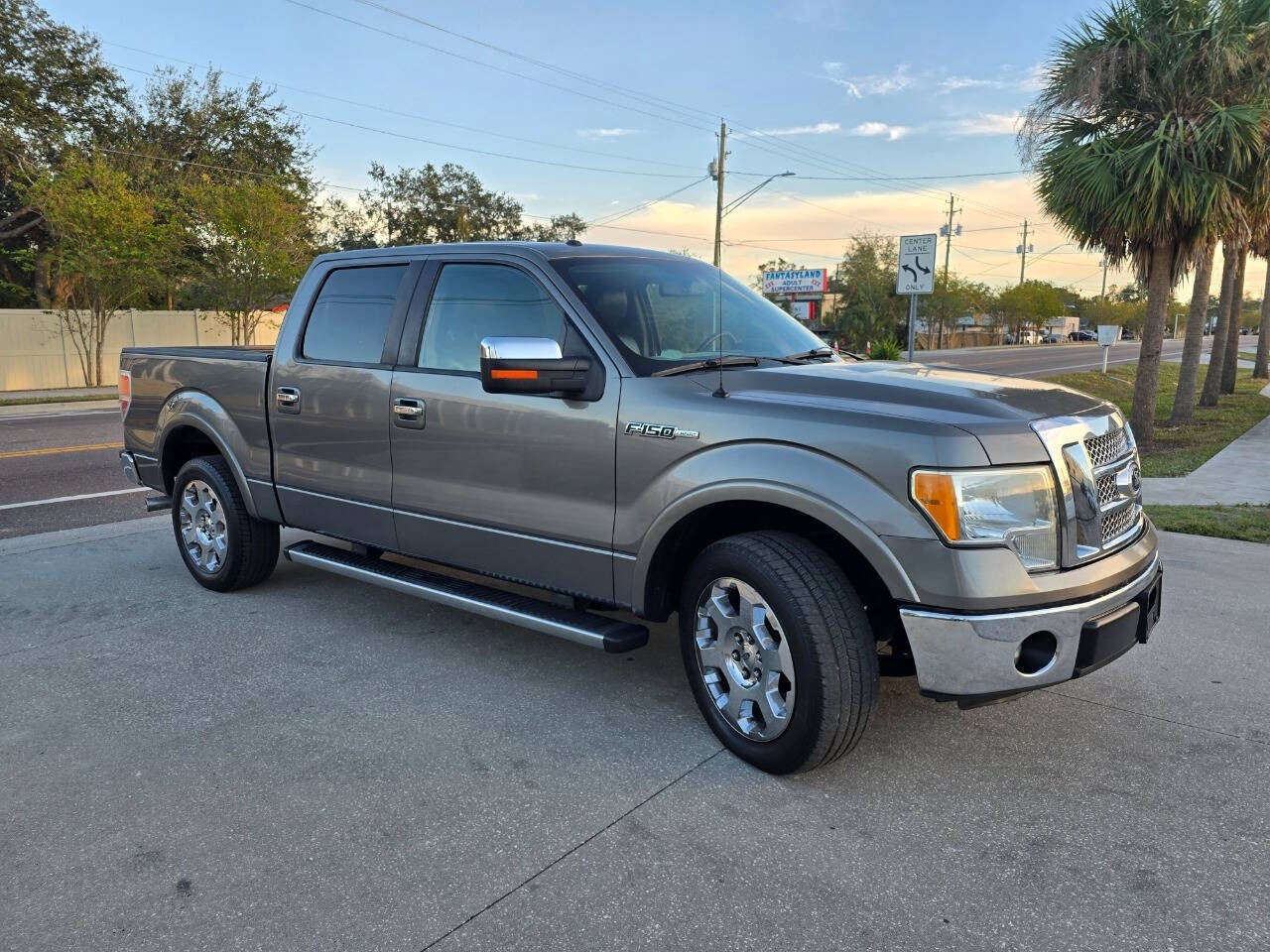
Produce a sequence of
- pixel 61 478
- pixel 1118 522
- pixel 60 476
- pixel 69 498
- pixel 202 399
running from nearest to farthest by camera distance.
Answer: pixel 1118 522
pixel 202 399
pixel 69 498
pixel 61 478
pixel 60 476

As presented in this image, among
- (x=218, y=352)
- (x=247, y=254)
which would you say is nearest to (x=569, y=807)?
(x=218, y=352)

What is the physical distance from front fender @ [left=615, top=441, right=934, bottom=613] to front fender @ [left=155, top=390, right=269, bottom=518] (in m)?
2.61

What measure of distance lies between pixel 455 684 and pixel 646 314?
185 cm

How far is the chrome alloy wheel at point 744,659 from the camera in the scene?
328 cm

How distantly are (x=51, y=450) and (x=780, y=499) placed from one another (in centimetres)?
1169

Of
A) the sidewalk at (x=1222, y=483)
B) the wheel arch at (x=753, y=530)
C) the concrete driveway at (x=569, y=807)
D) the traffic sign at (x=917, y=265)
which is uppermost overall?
the traffic sign at (x=917, y=265)

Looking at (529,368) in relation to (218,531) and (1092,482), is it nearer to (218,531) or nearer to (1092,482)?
(1092,482)

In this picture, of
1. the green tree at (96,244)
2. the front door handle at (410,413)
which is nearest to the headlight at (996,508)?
the front door handle at (410,413)

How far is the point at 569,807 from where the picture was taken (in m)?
3.15

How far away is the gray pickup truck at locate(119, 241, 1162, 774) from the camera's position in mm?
2990

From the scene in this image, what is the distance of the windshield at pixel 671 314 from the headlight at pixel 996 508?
49.5 inches

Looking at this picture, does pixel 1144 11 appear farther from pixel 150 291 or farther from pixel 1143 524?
pixel 150 291

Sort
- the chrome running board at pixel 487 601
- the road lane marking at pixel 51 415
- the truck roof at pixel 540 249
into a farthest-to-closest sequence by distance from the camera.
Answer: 1. the road lane marking at pixel 51 415
2. the truck roof at pixel 540 249
3. the chrome running board at pixel 487 601

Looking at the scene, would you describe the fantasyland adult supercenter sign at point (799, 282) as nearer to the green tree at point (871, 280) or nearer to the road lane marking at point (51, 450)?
the green tree at point (871, 280)
